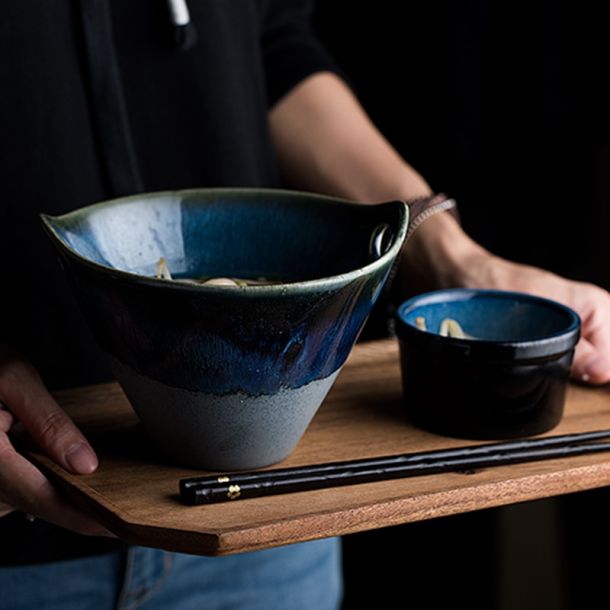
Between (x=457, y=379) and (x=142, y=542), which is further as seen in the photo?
(x=457, y=379)

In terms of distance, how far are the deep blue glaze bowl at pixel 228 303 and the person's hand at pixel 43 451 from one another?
0.05 meters

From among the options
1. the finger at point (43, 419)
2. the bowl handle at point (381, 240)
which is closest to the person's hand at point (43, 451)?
the finger at point (43, 419)

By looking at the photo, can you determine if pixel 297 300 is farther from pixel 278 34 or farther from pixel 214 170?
pixel 278 34

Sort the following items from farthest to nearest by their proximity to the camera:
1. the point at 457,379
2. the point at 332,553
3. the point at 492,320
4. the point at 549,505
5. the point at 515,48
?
the point at 549,505 < the point at 515,48 < the point at 332,553 < the point at 492,320 < the point at 457,379

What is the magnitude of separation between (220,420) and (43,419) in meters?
0.12

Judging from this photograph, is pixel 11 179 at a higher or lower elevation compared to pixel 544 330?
higher

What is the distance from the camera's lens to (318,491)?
0.69 metres

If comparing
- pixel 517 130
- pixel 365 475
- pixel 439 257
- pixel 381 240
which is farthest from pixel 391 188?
pixel 517 130

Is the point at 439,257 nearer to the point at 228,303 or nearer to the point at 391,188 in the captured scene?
the point at 391,188

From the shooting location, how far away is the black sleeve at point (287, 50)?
124cm

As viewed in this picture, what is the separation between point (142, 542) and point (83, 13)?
53cm

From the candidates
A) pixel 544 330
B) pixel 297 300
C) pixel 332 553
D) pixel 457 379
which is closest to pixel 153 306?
pixel 297 300

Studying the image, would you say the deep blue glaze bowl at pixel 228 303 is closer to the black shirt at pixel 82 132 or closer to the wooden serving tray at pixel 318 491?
the wooden serving tray at pixel 318 491

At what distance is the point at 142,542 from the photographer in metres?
0.63
